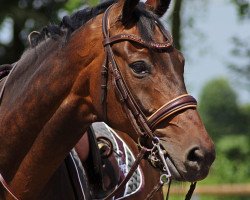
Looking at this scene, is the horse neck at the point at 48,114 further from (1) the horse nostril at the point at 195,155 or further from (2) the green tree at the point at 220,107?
(2) the green tree at the point at 220,107

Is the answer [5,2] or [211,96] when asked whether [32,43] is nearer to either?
[5,2]

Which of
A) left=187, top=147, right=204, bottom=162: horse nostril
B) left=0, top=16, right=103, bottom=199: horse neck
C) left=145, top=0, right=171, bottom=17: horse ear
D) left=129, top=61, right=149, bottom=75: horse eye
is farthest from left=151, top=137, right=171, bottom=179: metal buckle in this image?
left=145, top=0, right=171, bottom=17: horse ear

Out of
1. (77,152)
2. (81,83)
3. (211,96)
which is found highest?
(81,83)

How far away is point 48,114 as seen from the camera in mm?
4473

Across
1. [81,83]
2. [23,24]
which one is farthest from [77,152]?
[23,24]

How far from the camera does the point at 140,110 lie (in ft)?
13.5

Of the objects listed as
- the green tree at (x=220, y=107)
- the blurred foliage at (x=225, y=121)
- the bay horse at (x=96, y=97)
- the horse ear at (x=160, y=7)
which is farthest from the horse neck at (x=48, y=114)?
the green tree at (x=220, y=107)

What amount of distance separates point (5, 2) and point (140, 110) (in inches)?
587

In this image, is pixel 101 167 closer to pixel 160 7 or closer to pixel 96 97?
pixel 96 97

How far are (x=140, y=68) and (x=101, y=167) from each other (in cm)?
118

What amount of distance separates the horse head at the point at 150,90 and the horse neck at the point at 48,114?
152 millimetres

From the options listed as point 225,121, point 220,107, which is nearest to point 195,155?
point 225,121

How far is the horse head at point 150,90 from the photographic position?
395 centimetres

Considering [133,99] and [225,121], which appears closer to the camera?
[133,99]
